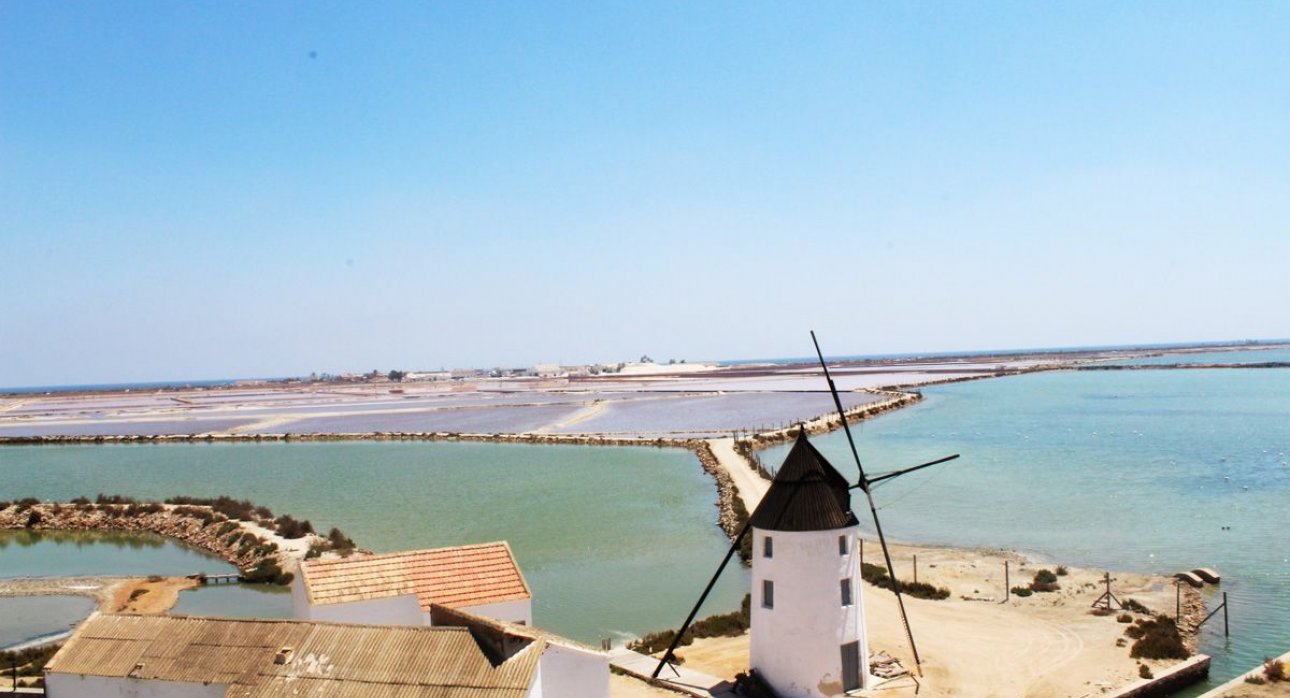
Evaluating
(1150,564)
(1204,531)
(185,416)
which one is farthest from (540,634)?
(185,416)

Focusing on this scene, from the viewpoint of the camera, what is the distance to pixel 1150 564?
23234 millimetres

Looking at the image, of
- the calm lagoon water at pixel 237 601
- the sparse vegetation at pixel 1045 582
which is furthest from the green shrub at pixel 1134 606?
the calm lagoon water at pixel 237 601

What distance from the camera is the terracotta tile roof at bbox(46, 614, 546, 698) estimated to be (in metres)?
10.7

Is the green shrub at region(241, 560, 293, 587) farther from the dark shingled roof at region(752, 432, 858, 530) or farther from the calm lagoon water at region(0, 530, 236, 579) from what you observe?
the dark shingled roof at region(752, 432, 858, 530)

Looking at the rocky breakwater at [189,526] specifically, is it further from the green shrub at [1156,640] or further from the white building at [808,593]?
the green shrub at [1156,640]

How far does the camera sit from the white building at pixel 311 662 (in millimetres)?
10750

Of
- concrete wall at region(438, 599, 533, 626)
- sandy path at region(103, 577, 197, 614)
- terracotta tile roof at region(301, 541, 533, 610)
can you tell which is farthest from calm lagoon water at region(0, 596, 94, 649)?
concrete wall at region(438, 599, 533, 626)

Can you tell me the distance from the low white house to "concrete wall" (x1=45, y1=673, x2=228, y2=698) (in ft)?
6.14

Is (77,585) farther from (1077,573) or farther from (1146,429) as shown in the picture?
(1146,429)

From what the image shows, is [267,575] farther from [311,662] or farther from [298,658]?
[311,662]

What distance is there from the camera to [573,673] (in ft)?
38.2

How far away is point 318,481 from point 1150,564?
3512 centimetres

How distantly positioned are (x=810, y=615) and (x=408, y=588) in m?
6.13

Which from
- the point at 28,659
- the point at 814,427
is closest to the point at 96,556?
the point at 28,659
